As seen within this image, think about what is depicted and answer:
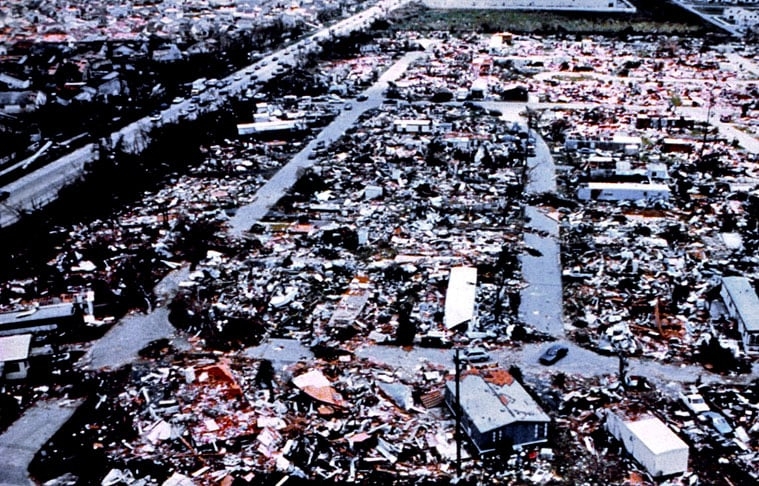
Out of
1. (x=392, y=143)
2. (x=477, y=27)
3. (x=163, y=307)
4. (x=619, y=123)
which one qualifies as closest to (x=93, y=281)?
(x=163, y=307)

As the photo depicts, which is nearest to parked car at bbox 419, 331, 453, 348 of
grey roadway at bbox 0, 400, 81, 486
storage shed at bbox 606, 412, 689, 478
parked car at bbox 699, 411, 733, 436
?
storage shed at bbox 606, 412, 689, 478

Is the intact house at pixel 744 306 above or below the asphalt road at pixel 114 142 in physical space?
below

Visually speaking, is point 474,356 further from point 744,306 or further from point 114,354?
point 114,354

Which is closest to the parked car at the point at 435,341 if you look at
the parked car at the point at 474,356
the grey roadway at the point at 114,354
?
the parked car at the point at 474,356

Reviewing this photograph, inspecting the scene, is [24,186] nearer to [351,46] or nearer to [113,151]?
[113,151]

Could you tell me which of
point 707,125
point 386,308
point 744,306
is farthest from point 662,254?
point 707,125

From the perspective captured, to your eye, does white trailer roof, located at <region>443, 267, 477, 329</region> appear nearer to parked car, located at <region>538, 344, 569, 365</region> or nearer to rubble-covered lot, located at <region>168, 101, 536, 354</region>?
rubble-covered lot, located at <region>168, 101, 536, 354</region>

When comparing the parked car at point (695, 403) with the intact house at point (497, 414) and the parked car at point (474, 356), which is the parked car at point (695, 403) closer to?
the intact house at point (497, 414)
